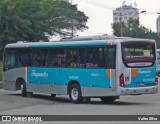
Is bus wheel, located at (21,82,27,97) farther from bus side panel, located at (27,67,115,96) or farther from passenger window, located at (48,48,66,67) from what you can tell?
passenger window, located at (48,48,66,67)

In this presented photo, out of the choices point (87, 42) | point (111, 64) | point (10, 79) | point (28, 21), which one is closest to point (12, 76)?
point (10, 79)

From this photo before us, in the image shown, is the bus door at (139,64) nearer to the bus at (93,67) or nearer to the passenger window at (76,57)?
the bus at (93,67)

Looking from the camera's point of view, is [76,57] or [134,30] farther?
[134,30]

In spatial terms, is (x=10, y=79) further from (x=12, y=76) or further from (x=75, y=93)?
(x=75, y=93)

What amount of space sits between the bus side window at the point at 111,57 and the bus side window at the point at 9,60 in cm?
821

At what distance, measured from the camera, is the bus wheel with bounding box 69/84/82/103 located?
24188 millimetres

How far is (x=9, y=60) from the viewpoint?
29953 millimetres

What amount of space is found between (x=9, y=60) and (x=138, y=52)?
947 centimetres

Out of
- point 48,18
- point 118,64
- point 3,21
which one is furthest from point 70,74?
point 48,18

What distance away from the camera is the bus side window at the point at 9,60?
2959cm

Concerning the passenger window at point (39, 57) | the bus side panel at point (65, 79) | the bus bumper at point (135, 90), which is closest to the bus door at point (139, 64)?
the bus bumper at point (135, 90)

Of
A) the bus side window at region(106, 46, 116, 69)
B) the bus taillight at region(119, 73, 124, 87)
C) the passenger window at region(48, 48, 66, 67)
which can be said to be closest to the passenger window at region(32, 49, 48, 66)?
the passenger window at region(48, 48, 66, 67)

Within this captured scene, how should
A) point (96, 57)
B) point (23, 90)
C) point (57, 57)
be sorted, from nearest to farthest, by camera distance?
point (96, 57), point (57, 57), point (23, 90)

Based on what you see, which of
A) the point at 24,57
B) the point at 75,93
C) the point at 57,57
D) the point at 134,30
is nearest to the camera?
the point at 75,93
